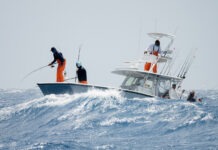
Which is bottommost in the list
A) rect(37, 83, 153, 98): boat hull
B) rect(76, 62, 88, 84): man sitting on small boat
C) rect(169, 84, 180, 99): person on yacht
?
rect(169, 84, 180, 99): person on yacht

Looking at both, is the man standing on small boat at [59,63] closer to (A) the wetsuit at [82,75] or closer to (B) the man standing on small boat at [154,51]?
(A) the wetsuit at [82,75]

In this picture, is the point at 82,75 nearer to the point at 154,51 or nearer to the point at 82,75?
the point at 82,75

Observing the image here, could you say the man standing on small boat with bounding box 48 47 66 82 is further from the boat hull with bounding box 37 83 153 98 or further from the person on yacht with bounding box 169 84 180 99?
the person on yacht with bounding box 169 84 180 99

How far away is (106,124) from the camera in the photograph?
44.2 feet

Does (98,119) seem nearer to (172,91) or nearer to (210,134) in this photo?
(210,134)

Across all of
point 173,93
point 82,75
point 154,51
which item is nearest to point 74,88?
point 82,75

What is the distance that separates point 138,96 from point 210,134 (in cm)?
645

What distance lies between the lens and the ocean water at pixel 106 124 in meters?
10.8

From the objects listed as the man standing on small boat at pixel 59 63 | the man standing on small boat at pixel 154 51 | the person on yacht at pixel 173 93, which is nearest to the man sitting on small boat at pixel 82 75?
the man standing on small boat at pixel 59 63

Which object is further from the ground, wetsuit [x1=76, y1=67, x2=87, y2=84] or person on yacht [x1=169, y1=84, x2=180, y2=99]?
wetsuit [x1=76, y1=67, x2=87, y2=84]

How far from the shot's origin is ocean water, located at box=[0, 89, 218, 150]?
1084cm

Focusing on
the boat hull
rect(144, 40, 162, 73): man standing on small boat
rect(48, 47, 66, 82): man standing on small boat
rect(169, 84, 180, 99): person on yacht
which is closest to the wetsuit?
rect(48, 47, 66, 82): man standing on small boat

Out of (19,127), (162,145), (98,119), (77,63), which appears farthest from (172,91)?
(162,145)

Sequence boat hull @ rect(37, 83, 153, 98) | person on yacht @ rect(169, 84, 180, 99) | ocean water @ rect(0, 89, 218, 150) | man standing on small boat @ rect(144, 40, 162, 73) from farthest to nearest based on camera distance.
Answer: man standing on small boat @ rect(144, 40, 162, 73) → person on yacht @ rect(169, 84, 180, 99) → boat hull @ rect(37, 83, 153, 98) → ocean water @ rect(0, 89, 218, 150)
